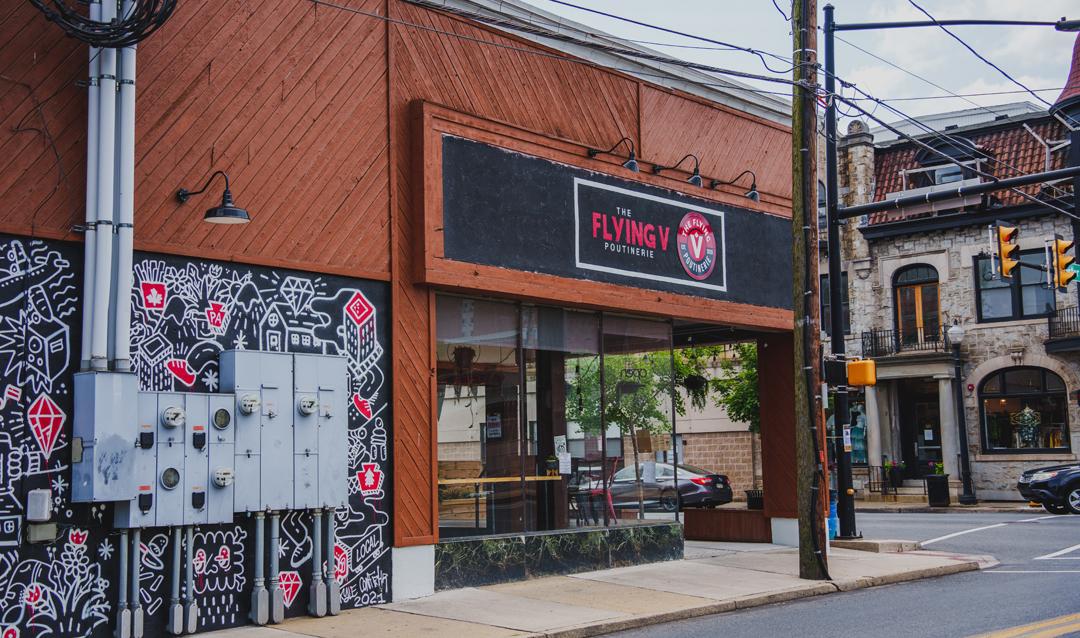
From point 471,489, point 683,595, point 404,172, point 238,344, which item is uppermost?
point 404,172

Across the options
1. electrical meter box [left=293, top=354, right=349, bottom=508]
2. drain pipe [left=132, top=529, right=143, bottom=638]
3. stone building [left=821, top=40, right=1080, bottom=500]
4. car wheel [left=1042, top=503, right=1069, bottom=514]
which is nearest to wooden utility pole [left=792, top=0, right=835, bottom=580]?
electrical meter box [left=293, top=354, right=349, bottom=508]

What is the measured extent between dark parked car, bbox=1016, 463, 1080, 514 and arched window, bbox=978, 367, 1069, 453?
6.50m

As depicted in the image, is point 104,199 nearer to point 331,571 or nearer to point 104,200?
point 104,200

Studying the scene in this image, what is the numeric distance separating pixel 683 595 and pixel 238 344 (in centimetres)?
580

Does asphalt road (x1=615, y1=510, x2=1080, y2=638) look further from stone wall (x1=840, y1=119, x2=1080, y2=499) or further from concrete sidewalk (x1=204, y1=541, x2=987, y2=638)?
stone wall (x1=840, y1=119, x2=1080, y2=499)

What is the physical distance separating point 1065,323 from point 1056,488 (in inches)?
319

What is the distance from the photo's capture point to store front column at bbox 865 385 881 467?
34.6 m

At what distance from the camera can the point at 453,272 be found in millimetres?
12820

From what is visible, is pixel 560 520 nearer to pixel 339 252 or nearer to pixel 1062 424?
pixel 339 252

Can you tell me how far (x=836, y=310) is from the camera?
1927 centimetres

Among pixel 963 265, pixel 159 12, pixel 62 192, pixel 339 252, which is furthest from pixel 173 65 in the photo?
pixel 963 265

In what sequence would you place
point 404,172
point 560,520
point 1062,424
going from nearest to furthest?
point 404,172, point 560,520, point 1062,424

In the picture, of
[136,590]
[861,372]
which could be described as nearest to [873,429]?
[861,372]

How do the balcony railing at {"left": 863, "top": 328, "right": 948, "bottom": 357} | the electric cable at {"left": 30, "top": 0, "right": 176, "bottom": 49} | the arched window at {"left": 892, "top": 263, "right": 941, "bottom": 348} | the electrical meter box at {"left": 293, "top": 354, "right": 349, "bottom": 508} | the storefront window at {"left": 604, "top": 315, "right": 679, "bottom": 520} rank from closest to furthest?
the electric cable at {"left": 30, "top": 0, "right": 176, "bottom": 49}, the electrical meter box at {"left": 293, "top": 354, "right": 349, "bottom": 508}, the storefront window at {"left": 604, "top": 315, "right": 679, "bottom": 520}, the balcony railing at {"left": 863, "top": 328, "right": 948, "bottom": 357}, the arched window at {"left": 892, "top": 263, "right": 941, "bottom": 348}
